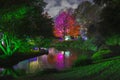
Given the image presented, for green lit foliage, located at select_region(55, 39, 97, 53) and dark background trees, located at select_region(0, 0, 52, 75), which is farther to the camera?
green lit foliage, located at select_region(55, 39, 97, 53)

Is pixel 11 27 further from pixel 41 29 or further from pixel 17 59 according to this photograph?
pixel 41 29

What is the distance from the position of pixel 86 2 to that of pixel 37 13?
132 ft

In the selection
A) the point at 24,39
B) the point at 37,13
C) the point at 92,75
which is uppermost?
the point at 37,13

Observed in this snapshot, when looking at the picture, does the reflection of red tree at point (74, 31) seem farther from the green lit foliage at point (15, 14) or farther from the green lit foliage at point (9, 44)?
the green lit foliage at point (15, 14)

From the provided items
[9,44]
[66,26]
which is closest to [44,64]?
[9,44]

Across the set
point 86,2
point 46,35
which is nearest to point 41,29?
point 46,35

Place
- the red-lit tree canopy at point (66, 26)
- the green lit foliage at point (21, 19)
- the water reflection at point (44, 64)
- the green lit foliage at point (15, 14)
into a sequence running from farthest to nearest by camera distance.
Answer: the red-lit tree canopy at point (66, 26) → the green lit foliage at point (15, 14) → the green lit foliage at point (21, 19) → the water reflection at point (44, 64)

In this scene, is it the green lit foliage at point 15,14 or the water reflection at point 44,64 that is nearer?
the water reflection at point 44,64

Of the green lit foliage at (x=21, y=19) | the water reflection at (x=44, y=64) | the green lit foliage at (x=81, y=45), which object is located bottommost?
A: the water reflection at (x=44, y=64)

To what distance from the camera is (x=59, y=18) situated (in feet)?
281

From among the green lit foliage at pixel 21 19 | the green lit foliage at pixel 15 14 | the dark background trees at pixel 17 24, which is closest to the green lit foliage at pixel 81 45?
the dark background trees at pixel 17 24

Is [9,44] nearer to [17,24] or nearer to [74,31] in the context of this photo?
[17,24]

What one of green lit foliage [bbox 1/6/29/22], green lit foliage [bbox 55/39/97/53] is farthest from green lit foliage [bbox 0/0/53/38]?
green lit foliage [bbox 55/39/97/53]

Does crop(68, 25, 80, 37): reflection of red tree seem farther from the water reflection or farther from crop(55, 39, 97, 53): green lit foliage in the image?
the water reflection
